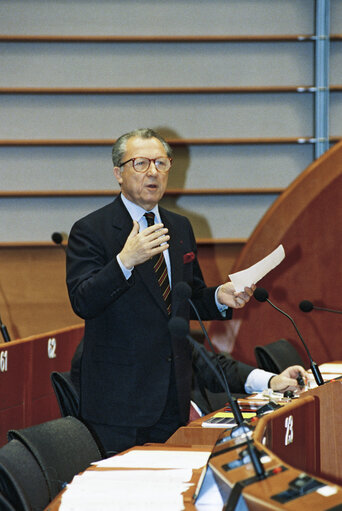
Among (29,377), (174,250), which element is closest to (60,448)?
(174,250)

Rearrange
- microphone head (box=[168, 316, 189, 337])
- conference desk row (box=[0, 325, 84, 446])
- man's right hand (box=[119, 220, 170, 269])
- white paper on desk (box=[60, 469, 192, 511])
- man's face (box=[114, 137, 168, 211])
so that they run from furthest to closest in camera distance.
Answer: conference desk row (box=[0, 325, 84, 446]) → man's face (box=[114, 137, 168, 211]) → man's right hand (box=[119, 220, 170, 269]) → microphone head (box=[168, 316, 189, 337]) → white paper on desk (box=[60, 469, 192, 511])

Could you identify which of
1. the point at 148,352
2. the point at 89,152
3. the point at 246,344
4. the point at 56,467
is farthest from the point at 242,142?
the point at 56,467

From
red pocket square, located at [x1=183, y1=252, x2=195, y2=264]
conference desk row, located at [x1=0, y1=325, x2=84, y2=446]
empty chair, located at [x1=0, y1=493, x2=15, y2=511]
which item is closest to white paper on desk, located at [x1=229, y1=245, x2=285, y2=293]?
red pocket square, located at [x1=183, y1=252, x2=195, y2=264]

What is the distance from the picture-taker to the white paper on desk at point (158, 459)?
180 centimetres

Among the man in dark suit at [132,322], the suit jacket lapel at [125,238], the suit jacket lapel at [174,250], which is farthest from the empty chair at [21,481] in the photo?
the suit jacket lapel at [174,250]

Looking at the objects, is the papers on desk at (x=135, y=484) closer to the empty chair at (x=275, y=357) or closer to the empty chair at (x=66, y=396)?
the empty chair at (x=66, y=396)

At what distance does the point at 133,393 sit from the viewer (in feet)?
8.13

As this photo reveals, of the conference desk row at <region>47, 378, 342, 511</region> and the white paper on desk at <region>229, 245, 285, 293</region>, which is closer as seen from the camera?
the conference desk row at <region>47, 378, 342, 511</region>

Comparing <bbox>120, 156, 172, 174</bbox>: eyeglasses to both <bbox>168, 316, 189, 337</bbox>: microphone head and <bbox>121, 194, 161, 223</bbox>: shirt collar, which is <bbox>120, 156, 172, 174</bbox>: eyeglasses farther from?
<bbox>168, 316, 189, 337</bbox>: microphone head

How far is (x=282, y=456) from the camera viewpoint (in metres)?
1.95

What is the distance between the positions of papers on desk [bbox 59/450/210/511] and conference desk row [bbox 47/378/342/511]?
12mm

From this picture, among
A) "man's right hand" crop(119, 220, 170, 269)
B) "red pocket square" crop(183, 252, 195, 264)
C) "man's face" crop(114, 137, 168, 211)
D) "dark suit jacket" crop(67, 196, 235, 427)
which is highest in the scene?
"man's face" crop(114, 137, 168, 211)

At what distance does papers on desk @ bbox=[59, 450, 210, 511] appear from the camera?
149 cm

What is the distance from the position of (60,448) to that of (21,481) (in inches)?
8.3
